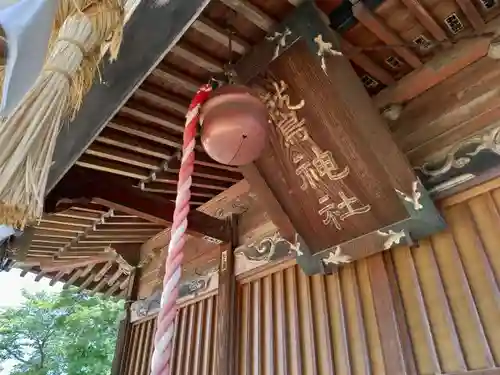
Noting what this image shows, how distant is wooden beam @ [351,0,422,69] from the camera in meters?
1.79

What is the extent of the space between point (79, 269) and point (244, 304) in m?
2.65

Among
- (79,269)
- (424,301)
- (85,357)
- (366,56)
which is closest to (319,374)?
(424,301)

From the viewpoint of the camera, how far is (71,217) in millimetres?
3404

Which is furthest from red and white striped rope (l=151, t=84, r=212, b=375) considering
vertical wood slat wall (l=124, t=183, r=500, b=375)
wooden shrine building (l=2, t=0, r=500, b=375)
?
vertical wood slat wall (l=124, t=183, r=500, b=375)

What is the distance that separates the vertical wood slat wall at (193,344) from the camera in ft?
9.11

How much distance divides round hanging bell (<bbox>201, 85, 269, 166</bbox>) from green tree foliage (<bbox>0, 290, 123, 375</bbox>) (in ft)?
23.6

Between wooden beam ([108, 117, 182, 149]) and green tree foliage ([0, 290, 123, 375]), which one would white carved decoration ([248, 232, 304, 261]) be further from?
green tree foliage ([0, 290, 123, 375])

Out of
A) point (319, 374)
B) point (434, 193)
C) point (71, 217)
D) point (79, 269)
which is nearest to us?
point (434, 193)

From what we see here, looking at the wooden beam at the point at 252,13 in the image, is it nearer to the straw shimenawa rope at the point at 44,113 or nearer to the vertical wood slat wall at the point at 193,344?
the straw shimenawa rope at the point at 44,113

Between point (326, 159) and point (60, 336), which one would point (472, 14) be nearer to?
point (326, 159)

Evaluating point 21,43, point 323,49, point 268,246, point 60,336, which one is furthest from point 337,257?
point 60,336

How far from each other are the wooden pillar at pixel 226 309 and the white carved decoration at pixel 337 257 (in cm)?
90

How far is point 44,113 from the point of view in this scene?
107 centimetres

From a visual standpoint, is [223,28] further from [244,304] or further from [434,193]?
[244,304]
